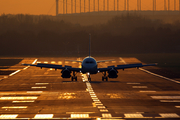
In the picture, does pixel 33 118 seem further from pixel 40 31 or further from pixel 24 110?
pixel 40 31

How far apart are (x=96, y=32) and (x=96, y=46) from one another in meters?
12.1

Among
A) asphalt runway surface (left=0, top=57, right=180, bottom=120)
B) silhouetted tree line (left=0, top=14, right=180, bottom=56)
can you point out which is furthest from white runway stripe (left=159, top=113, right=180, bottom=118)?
silhouetted tree line (left=0, top=14, right=180, bottom=56)

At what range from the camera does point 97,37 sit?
189m

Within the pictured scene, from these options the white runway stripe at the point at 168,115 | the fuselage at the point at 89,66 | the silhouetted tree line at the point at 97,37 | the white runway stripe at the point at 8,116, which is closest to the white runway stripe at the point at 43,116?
the white runway stripe at the point at 8,116

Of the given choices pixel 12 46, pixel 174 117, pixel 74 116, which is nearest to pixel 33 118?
pixel 74 116

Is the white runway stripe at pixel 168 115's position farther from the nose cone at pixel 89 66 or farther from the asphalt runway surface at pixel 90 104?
the nose cone at pixel 89 66

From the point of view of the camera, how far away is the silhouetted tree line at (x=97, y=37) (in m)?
172

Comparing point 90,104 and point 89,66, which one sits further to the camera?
point 89,66

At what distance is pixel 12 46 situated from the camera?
174m

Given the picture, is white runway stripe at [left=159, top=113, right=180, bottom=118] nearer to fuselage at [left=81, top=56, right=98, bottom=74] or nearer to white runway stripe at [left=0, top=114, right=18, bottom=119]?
white runway stripe at [left=0, top=114, right=18, bottom=119]

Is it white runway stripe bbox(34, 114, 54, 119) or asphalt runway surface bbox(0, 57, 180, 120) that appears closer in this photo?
white runway stripe bbox(34, 114, 54, 119)

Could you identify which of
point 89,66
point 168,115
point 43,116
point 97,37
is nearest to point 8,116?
point 43,116

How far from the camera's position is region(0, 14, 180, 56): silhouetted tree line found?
171500 millimetres

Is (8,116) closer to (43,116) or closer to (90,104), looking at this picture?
(43,116)
